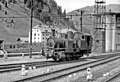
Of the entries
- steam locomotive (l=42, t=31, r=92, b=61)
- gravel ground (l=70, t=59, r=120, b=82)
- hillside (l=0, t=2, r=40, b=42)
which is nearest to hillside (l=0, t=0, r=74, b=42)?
hillside (l=0, t=2, r=40, b=42)

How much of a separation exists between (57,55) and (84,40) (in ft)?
19.2

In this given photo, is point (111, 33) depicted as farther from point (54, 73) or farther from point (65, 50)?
point (54, 73)

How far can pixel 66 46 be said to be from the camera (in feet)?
93.2

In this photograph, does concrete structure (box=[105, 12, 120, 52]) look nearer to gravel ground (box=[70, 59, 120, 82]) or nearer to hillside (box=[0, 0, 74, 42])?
gravel ground (box=[70, 59, 120, 82])

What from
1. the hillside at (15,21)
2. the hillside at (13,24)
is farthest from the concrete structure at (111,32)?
the hillside at (13,24)

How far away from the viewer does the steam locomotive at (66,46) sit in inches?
1070

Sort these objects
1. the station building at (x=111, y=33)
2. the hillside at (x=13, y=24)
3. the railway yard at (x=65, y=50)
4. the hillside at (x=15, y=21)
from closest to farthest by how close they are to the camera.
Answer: the railway yard at (x=65, y=50), the station building at (x=111, y=33), the hillside at (x=13, y=24), the hillside at (x=15, y=21)

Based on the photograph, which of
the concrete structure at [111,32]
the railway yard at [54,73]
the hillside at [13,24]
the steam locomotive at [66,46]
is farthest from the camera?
the hillside at [13,24]

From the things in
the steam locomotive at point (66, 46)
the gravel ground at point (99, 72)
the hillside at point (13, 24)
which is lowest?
the gravel ground at point (99, 72)

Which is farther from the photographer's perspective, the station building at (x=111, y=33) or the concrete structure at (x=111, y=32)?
the concrete structure at (x=111, y=32)

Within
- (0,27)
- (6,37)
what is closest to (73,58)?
(6,37)

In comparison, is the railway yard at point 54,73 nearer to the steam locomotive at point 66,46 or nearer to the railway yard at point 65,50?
the railway yard at point 65,50

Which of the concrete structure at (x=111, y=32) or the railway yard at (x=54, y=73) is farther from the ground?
the concrete structure at (x=111, y=32)

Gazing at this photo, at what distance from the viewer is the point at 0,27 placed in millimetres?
139250
